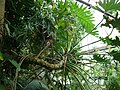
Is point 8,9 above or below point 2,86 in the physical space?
above

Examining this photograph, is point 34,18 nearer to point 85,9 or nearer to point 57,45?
point 57,45

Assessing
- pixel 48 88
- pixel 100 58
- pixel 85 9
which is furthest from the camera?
pixel 85 9

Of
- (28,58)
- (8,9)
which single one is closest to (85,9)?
(8,9)

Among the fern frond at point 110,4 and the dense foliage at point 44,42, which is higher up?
the fern frond at point 110,4

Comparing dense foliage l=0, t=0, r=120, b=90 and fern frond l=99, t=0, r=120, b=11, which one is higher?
fern frond l=99, t=0, r=120, b=11

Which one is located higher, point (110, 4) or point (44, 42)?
point (110, 4)

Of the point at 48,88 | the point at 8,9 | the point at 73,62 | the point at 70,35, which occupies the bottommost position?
the point at 48,88

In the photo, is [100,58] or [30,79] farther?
[100,58]

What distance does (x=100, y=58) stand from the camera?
1309 mm

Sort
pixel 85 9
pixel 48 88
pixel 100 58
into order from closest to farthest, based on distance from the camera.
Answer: pixel 48 88
pixel 100 58
pixel 85 9

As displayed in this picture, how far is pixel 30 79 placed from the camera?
1176mm

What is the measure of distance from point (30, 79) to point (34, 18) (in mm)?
286

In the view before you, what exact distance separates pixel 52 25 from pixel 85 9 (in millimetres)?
306

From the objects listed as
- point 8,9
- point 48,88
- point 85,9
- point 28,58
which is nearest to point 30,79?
point 48,88
